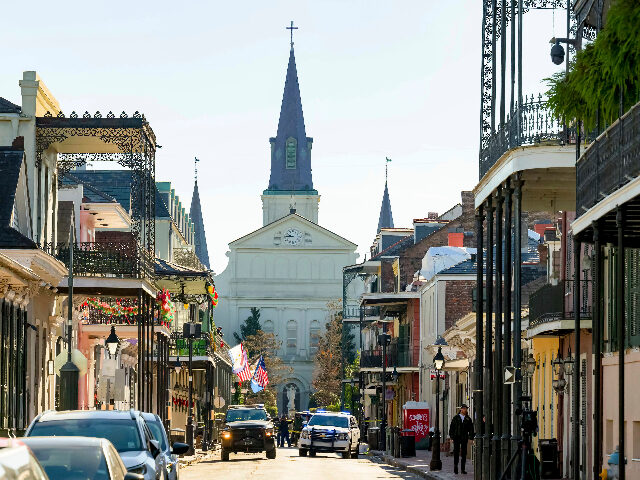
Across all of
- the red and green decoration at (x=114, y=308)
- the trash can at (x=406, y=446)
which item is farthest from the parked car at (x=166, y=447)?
the trash can at (x=406, y=446)

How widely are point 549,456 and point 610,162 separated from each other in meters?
16.7

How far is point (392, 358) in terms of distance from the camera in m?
78.8

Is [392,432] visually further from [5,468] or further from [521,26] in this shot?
[5,468]

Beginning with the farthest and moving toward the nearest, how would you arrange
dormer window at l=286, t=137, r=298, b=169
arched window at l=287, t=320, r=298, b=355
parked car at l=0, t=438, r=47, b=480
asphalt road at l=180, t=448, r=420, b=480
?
1. dormer window at l=286, t=137, r=298, b=169
2. arched window at l=287, t=320, r=298, b=355
3. asphalt road at l=180, t=448, r=420, b=480
4. parked car at l=0, t=438, r=47, b=480

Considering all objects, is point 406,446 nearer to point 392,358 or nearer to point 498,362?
point 498,362

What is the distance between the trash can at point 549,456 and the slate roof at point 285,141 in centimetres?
11500

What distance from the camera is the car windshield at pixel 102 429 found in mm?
17703

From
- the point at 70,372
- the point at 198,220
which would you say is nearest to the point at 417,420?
the point at 70,372

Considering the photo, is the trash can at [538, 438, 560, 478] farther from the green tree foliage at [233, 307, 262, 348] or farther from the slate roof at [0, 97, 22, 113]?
the green tree foliage at [233, 307, 262, 348]

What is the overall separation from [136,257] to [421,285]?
36291mm

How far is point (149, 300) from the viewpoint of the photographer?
1607 inches

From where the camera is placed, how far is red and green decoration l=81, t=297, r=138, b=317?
4516cm

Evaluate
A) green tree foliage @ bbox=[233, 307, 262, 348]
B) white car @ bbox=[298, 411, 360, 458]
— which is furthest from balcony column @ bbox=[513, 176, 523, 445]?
green tree foliage @ bbox=[233, 307, 262, 348]

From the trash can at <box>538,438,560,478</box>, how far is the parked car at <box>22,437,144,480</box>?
68.7ft
